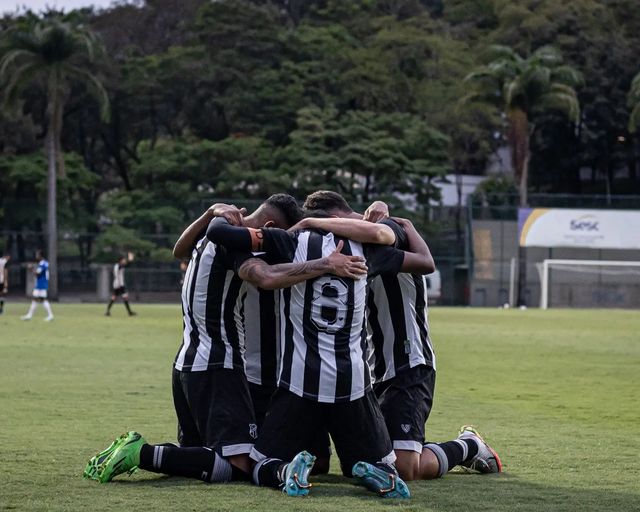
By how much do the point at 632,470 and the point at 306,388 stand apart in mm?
2578

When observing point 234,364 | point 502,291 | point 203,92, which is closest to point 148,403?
point 234,364

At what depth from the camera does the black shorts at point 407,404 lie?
8.04 meters

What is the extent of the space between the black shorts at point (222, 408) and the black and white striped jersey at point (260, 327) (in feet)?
0.75

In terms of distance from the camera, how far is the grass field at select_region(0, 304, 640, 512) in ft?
23.5

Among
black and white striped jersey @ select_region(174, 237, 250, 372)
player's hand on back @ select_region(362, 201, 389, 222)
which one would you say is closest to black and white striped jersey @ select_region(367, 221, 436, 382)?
player's hand on back @ select_region(362, 201, 389, 222)

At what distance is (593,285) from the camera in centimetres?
5856

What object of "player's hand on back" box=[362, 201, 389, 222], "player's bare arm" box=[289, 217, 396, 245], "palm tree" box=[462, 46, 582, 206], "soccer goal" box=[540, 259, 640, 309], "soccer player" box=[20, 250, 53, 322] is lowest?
"soccer goal" box=[540, 259, 640, 309]

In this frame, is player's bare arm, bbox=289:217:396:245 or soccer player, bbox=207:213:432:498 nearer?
soccer player, bbox=207:213:432:498

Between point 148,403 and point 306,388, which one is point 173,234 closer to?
point 148,403

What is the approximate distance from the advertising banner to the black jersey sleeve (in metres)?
50.0

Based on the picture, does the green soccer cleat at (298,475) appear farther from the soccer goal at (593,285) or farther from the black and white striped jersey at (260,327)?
the soccer goal at (593,285)

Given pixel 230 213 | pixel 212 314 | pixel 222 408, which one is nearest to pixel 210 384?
pixel 222 408

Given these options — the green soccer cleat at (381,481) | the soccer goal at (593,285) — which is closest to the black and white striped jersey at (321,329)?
the green soccer cleat at (381,481)

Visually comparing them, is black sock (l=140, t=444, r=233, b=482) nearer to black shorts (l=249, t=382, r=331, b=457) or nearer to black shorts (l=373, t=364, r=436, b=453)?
black shorts (l=249, t=382, r=331, b=457)
